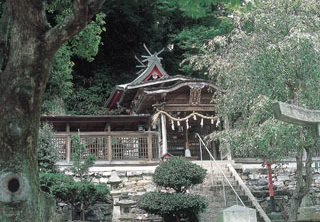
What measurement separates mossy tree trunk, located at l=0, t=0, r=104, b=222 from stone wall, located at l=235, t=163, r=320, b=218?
10.4 meters

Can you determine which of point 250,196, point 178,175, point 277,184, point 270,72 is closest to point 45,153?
point 178,175

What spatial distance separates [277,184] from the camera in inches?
671

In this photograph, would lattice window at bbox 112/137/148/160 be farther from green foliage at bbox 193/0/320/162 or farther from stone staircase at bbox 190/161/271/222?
green foliage at bbox 193/0/320/162

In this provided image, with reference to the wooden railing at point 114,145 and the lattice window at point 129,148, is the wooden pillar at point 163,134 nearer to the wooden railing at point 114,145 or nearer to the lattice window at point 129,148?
the wooden railing at point 114,145

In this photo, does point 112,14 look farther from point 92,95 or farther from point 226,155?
point 226,155

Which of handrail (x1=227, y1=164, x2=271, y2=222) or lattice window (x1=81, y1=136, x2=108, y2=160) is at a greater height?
lattice window (x1=81, y1=136, x2=108, y2=160)

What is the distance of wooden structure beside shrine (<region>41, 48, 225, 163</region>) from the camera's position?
17.7m

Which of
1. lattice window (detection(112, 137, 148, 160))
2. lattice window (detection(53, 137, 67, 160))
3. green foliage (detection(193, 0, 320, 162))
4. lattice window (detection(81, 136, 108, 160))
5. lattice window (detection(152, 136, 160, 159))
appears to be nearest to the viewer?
green foliage (detection(193, 0, 320, 162))

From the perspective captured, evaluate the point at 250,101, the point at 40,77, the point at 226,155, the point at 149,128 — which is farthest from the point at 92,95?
the point at 40,77

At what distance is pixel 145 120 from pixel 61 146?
12.5 ft

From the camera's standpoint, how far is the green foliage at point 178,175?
1271cm

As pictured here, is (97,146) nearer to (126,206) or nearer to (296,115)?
(126,206)

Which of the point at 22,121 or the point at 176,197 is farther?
the point at 176,197

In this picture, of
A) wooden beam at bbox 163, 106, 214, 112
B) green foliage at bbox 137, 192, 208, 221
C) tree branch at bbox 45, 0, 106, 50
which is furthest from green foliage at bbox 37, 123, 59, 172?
tree branch at bbox 45, 0, 106, 50
